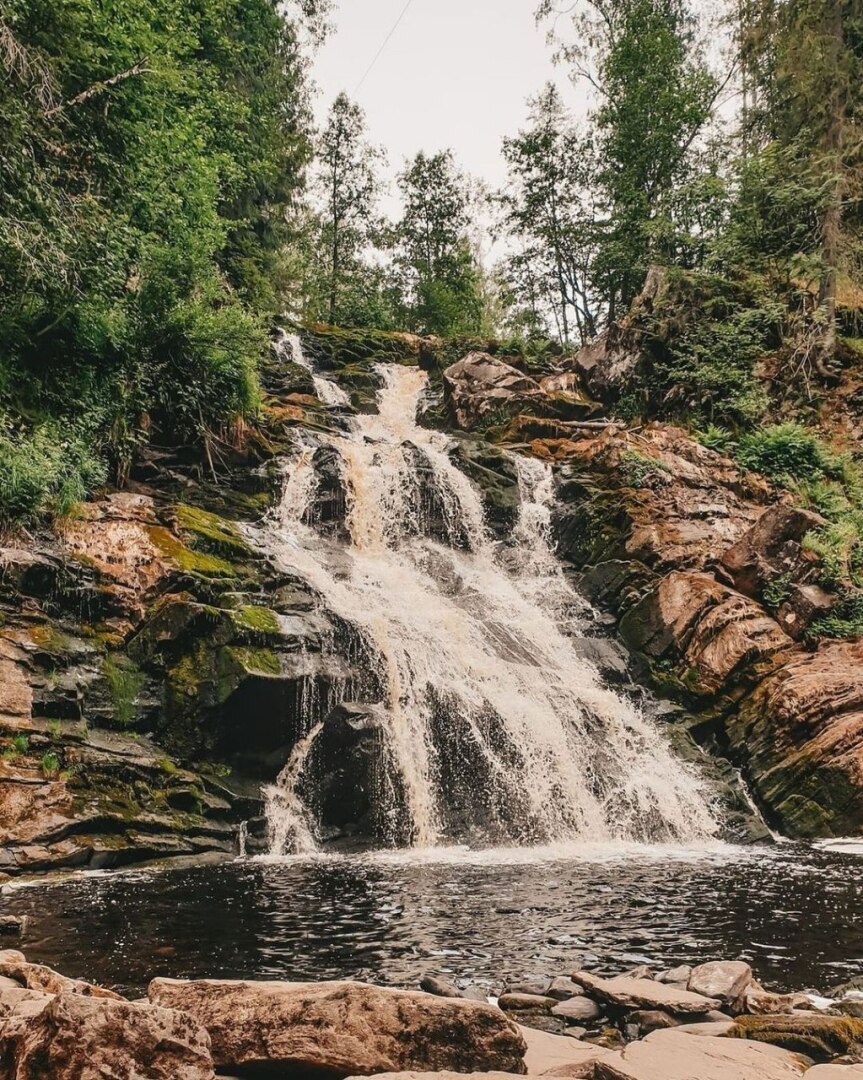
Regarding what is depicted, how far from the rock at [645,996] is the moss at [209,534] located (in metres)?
10.8

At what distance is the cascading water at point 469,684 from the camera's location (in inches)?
448

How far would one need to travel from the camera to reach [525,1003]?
4.82m

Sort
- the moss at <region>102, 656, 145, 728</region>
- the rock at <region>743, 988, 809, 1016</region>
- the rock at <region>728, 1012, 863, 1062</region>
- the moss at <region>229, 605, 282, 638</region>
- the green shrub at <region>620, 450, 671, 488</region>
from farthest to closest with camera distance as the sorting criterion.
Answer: the green shrub at <region>620, 450, 671, 488</region>, the moss at <region>229, 605, 282, 638</region>, the moss at <region>102, 656, 145, 728</region>, the rock at <region>743, 988, 809, 1016</region>, the rock at <region>728, 1012, 863, 1062</region>

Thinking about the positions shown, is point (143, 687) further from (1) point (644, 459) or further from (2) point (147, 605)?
(1) point (644, 459)

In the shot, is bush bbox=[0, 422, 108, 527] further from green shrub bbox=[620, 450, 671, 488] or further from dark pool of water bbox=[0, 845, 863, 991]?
green shrub bbox=[620, 450, 671, 488]

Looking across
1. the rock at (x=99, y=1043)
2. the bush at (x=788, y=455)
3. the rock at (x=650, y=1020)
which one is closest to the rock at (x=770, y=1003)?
the rock at (x=650, y=1020)

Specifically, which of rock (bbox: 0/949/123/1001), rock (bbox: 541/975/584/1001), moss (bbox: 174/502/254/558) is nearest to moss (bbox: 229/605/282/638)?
moss (bbox: 174/502/254/558)

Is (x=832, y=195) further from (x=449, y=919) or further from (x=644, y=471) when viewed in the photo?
(x=449, y=919)

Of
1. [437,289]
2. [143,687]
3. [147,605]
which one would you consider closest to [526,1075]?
[143,687]

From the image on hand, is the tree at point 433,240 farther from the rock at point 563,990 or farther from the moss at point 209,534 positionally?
the rock at point 563,990

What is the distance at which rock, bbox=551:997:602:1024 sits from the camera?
4.62 m

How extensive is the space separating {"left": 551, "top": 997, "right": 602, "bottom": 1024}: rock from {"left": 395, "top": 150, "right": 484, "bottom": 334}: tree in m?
38.7

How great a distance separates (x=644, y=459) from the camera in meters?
19.0

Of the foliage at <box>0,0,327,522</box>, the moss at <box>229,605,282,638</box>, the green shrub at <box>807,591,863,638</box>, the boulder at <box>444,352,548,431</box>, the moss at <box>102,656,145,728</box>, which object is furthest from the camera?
the boulder at <box>444,352,548,431</box>
